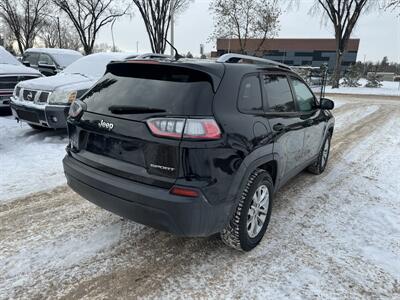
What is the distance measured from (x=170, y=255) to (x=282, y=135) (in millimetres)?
1598

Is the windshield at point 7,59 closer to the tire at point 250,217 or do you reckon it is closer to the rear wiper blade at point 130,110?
the rear wiper blade at point 130,110

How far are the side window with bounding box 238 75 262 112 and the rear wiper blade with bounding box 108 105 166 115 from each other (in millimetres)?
732

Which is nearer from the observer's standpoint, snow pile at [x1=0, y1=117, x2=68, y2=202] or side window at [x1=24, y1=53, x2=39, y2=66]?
snow pile at [x1=0, y1=117, x2=68, y2=202]

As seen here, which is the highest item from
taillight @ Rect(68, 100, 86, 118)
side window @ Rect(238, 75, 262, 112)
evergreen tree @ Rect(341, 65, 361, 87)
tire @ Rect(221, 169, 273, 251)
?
side window @ Rect(238, 75, 262, 112)

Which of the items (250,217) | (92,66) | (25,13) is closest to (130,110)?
(250,217)

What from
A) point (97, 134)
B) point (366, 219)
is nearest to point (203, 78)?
point (97, 134)

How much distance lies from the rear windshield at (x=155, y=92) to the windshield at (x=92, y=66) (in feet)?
15.5

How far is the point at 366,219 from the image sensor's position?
12.9 ft

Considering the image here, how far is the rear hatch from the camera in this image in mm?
2510

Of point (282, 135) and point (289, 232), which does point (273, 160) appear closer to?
point (282, 135)

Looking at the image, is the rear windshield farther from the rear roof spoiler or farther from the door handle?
the door handle

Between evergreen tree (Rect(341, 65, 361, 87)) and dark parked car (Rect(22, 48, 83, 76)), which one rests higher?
dark parked car (Rect(22, 48, 83, 76))

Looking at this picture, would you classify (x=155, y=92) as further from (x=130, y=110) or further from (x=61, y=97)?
(x=61, y=97)

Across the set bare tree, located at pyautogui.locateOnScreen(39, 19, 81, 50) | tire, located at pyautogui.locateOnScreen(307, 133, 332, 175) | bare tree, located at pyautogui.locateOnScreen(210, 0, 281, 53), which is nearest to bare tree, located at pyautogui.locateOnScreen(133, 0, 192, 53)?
bare tree, located at pyautogui.locateOnScreen(210, 0, 281, 53)
